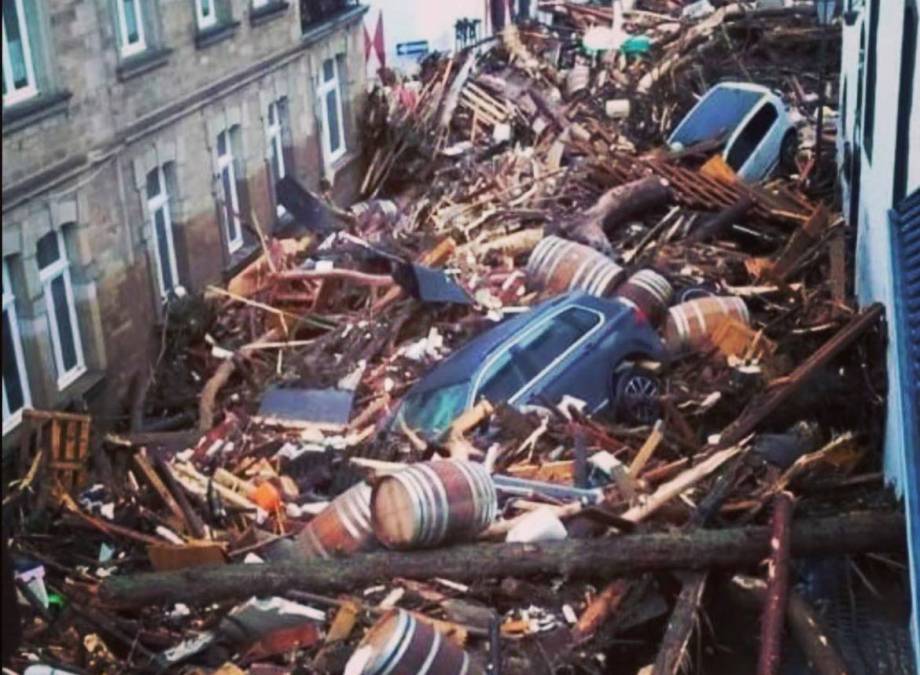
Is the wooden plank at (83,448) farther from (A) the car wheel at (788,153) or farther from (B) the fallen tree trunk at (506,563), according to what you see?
(A) the car wheel at (788,153)

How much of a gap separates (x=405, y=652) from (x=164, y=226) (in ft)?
32.3

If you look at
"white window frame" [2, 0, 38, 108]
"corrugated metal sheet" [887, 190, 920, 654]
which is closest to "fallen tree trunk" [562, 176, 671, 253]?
"corrugated metal sheet" [887, 190, 920, 654]

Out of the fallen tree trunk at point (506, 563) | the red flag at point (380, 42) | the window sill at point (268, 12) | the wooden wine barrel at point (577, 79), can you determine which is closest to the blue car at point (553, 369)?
the fallen tree trunk at point (506, 563)

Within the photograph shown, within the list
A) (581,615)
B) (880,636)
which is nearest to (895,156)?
(880,636)

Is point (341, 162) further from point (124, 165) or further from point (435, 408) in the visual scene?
point (435, 408)

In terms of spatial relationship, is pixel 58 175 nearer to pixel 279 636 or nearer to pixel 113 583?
pixel 113 583

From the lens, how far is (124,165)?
1477cm

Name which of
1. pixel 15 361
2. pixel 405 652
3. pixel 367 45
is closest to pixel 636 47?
pixel 367 45

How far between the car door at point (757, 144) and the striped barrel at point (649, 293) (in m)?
5.61

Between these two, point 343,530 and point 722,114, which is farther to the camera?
point 722,114

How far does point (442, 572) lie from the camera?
9.07 metres

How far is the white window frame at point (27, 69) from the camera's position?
1270cm

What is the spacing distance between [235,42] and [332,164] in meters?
4.69

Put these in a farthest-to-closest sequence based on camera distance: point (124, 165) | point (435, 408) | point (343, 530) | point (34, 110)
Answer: point (124, 165), point (34, 110), point (435, 408), point (343, 530)
